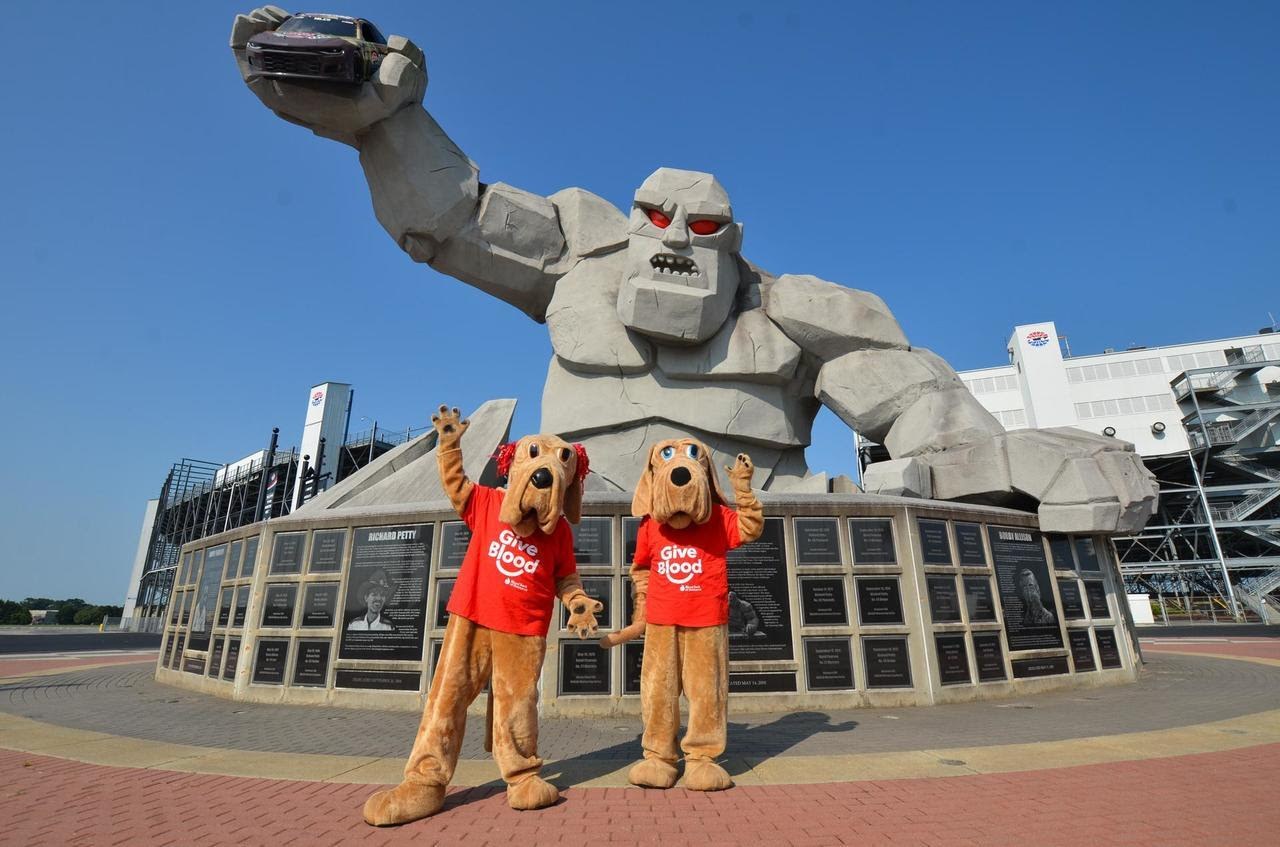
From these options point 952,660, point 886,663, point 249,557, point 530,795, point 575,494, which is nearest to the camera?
point 530,795

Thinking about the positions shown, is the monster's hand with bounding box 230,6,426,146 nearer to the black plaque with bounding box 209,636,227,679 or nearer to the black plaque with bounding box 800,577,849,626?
the black plaque with bounding box 209,636,227,679

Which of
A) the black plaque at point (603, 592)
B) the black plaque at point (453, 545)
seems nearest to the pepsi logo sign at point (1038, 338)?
the black plaque at point (603, 592)

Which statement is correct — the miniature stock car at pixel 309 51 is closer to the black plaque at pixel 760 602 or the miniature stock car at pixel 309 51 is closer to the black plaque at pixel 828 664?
the black plaque at pixel 760 602

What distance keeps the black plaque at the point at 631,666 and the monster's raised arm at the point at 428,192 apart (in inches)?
205

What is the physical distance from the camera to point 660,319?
26.1 ft

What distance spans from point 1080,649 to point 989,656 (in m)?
1.53

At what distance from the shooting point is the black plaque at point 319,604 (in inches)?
251

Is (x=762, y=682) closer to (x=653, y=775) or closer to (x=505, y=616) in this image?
(x=653, y=775)

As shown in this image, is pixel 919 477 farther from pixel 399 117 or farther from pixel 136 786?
pixel 399 117

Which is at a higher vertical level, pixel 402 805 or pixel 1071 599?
pixel 1071 599

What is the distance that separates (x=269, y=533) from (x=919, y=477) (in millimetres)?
7200

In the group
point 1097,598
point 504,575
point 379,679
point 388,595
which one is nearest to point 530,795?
point 504,575

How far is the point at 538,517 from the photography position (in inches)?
140

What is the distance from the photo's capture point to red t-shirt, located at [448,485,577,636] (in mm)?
3455
